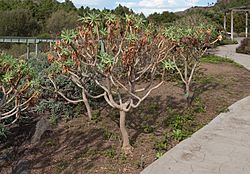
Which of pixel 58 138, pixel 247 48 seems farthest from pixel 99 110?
pixel 247 48

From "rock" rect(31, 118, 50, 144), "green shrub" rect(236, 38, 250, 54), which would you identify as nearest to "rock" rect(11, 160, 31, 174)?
"rock" rect(31, 118, 50, 144)

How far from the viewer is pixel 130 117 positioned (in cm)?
714

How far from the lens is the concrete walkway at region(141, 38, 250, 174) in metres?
4.96

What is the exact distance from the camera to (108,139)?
20.1ft

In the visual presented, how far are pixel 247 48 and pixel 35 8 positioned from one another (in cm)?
2060

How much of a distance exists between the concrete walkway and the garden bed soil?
18 cm

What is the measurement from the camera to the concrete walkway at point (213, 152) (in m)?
4.96

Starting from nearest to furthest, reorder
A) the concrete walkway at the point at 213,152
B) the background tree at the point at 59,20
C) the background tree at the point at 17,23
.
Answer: the concrete walkway at the point at 213,152 < the background tree at the point at 59,20 < the background tree at the point at 17,23

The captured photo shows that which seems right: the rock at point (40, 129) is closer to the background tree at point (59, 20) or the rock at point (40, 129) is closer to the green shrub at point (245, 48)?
the green shrub at point (245, 48)

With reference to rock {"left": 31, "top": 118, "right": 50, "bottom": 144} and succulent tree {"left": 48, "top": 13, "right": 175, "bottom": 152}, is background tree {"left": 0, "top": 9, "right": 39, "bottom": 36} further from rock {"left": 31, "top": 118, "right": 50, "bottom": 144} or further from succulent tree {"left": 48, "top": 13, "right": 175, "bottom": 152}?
succulent tree {"left": 48, "top": 13, "right": 175, "bottom": 152}

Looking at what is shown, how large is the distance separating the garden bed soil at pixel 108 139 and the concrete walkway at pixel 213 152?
181mm

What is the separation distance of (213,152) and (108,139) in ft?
5.08

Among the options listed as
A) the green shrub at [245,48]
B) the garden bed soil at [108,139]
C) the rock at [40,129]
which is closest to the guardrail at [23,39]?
the garden bed soil at [108,139]

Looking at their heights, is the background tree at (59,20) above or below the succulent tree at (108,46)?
above
